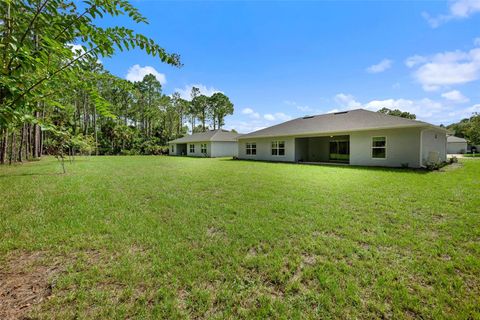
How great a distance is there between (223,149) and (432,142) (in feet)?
68.3

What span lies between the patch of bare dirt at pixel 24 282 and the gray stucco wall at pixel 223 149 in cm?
2511

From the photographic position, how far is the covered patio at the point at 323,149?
18.7 metres

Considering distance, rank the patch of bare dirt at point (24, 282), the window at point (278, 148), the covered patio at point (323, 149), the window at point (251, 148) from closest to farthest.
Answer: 1. the patch of bare dirt at point (24, 282)
2. the covered patio at point (323, 149)
3. the window at point (278, 148)
4. the window at point (251, 148)

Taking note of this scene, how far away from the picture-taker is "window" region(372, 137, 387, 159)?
45.8 ft

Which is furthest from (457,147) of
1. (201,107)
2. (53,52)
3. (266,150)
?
(53,52)

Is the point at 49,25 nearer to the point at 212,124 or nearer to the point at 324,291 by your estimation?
the point at 324,291

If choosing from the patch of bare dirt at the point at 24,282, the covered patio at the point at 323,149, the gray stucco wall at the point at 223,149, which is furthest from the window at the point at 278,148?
the patch of bare dirt at the point at 24,282

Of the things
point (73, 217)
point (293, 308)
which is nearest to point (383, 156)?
point (293, 308)

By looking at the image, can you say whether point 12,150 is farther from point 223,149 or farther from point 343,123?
point 343,123

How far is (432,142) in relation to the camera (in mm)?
14938

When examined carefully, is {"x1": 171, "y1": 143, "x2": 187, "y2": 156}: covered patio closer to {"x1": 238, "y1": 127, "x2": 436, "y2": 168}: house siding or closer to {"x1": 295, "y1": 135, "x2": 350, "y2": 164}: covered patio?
{"x1": 238, "y1": 127, "x2": 436, "y2": 168}: house siding

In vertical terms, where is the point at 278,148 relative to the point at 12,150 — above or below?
above

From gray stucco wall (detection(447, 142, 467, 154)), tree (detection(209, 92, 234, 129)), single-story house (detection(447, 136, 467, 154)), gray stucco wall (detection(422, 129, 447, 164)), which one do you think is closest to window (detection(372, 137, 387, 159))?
gray stucco wall (detection(422, 129, 447, 164))

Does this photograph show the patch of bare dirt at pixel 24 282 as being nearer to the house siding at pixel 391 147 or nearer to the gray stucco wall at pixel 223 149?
the house siding at pixel 391 147
